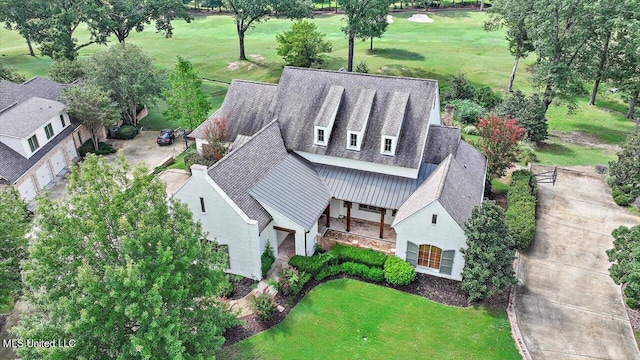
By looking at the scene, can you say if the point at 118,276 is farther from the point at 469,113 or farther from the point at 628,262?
the point at 469,113

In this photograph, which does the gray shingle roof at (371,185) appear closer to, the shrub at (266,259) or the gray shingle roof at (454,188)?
the gray shingle roof at (454,188)

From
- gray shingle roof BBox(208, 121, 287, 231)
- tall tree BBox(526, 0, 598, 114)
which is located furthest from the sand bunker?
gray shingle roof BBox(208, 121, 287, 231)

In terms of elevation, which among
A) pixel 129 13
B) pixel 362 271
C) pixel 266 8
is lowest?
pixel 362 271

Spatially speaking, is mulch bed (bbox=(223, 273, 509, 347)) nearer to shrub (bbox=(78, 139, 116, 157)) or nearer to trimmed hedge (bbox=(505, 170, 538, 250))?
trimmed hedge (bbox=(505, 170, 538, 250))

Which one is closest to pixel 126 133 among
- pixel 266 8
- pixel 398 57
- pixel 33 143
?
pixel 33 143

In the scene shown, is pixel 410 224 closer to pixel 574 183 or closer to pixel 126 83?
pixel 574 183

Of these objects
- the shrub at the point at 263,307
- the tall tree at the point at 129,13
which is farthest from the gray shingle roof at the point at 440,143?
the tall tree at the point at 129,13

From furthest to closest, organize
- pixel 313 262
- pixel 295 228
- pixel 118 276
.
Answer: pixel 295 228, pixel 313 262, pixel 118 276
